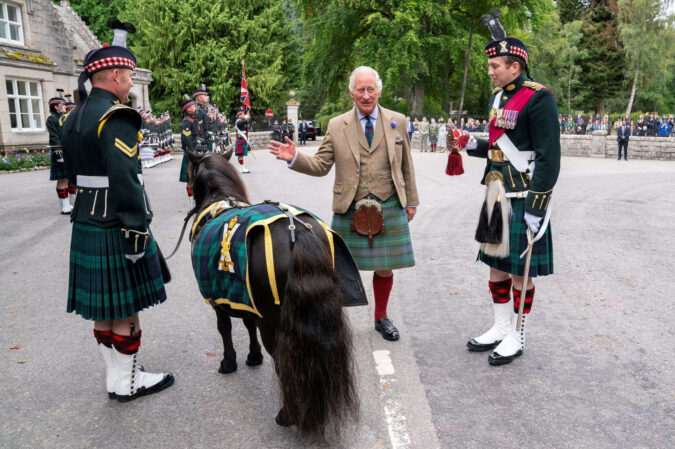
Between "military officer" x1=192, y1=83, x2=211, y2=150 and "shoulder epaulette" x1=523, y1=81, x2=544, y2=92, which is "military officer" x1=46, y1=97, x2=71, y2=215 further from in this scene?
"shoulder epaulette" x1=523, y1=81, x2=544, y2=92

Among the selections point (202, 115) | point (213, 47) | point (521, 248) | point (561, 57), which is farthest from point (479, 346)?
point (561, 57)

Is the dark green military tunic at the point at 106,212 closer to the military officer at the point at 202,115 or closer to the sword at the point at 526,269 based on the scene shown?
the sword at the point at 526,269

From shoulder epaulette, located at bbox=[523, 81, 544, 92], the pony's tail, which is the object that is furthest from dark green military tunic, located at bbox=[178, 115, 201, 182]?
the pony's tail

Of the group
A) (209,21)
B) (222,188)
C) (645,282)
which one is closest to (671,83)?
(209,21)

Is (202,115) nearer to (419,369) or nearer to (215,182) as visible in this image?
(215,182)

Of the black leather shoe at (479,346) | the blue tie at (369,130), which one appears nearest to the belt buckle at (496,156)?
the blue tie at (369,130)

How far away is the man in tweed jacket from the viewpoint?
13.2 feet

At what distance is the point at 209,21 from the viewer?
112ft

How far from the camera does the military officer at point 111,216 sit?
3.00m

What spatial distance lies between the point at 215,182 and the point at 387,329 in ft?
5.89

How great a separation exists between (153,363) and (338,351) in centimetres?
184

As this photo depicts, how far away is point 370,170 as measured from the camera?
4.03 m

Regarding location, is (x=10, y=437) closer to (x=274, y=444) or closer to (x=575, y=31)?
(x=274, y=444)

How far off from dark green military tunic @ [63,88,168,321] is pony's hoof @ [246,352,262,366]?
860 mm
